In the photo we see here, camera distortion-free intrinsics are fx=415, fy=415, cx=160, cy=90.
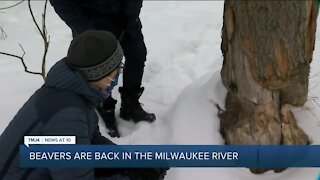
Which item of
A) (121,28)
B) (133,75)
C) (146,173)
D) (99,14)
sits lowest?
(146,173)

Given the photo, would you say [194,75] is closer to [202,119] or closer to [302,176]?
[202,119]

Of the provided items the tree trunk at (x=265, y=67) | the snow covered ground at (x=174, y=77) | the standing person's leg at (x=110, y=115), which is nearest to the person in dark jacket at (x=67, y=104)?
the tree trunk at (x=265, y=67)

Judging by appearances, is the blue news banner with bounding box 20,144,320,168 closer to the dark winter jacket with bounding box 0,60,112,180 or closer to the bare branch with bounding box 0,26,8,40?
the dark winter jacket with bounding box 0,60,112,180

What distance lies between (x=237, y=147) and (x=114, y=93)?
1.18 metres

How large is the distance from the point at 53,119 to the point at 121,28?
1083mm

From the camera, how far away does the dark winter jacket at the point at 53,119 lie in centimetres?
155

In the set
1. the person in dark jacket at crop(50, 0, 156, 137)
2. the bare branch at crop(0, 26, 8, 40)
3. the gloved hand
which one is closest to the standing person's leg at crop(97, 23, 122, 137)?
the person in dark jacket at crop(50, 0, 156, 137)

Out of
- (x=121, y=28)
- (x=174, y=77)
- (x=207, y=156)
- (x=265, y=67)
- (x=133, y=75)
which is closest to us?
(x=265, y=67)

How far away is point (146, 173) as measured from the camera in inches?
79.2

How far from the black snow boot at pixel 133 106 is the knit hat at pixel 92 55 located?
1059 mm

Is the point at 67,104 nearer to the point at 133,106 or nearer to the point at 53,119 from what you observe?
the point at 53,119

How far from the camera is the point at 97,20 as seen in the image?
7.85 ft

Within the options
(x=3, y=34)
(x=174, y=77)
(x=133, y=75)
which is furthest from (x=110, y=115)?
(x=3, y=34)

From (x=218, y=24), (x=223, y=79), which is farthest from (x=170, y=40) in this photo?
(x=223, y=79)
